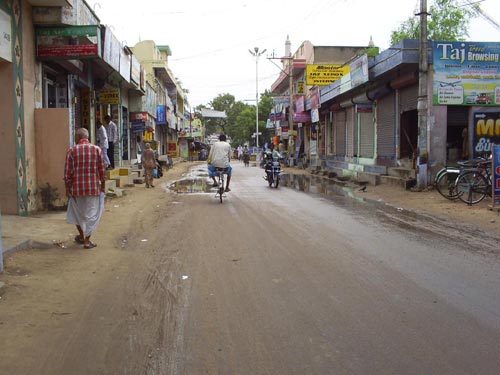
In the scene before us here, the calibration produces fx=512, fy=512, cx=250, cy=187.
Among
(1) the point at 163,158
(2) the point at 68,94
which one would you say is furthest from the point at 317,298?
(1) the point at 163,158

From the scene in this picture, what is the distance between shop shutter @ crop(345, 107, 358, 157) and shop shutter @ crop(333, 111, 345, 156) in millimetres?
986

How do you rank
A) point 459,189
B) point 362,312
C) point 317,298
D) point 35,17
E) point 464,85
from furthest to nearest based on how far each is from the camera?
point 464,85
point 459,189
point 35,17
point 317,298
point 362,312

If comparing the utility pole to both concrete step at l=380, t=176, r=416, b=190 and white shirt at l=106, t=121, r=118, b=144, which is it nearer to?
concrete step at l=380, t=176, r=416, b=190

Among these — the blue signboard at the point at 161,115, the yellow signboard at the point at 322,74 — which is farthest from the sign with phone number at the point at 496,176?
the blue signboard at the point at 161,115

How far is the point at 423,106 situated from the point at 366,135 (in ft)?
28.0

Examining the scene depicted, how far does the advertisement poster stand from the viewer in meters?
16.2

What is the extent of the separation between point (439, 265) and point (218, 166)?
841cm

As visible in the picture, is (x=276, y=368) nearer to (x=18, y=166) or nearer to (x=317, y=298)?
(x=317, y=298)

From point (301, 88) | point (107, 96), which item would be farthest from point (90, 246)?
point (301, 88)

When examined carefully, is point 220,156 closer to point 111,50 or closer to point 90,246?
point 111,50

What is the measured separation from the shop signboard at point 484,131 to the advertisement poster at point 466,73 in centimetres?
55

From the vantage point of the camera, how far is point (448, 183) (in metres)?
14.1

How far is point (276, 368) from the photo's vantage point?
140 inches

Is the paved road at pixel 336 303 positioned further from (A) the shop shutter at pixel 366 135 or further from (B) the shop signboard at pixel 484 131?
(A) the shop shutter at pixel 366 135
